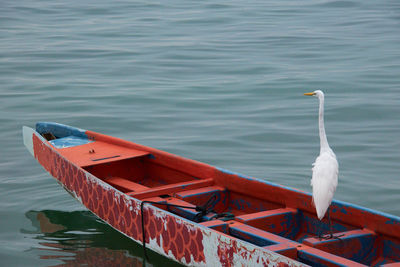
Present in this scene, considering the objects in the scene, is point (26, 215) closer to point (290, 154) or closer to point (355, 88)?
point (290, 154)

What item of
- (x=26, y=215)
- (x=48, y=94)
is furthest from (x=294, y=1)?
(x=26, y=215)

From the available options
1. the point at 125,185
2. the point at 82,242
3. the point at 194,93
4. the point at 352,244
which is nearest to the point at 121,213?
the point at 125,185

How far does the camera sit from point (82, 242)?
8.18 metres

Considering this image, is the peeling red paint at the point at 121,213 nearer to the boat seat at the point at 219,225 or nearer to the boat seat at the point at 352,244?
the boat seat at the point at 219,225

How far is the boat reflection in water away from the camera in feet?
25.1

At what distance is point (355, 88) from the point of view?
15883 millimetres

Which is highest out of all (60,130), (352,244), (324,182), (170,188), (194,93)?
(324,182)

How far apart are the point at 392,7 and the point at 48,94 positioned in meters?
17.8

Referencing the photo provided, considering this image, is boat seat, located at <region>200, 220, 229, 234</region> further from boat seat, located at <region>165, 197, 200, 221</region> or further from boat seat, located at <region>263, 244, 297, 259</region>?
boat seat, located at <region>263, 244, 297, 259</region>

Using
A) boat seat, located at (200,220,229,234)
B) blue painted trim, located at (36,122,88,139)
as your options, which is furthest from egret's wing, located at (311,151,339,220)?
blue painted trim, located at (36,122,88,139)

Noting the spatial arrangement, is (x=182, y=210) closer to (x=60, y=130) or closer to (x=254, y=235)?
(x=254, y=235)

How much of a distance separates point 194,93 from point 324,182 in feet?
32.8

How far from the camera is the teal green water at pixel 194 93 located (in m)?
9.35

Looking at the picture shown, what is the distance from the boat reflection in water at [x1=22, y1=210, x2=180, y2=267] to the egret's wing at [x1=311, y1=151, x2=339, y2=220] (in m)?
1.91
